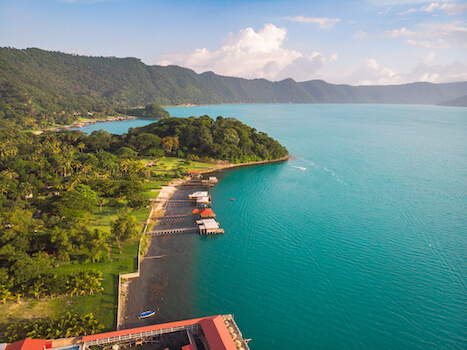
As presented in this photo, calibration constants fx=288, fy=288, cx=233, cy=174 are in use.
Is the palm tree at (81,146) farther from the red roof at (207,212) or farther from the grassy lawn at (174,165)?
the red roof at (207,212)

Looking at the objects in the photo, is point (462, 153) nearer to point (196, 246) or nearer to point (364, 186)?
point (364, 186)

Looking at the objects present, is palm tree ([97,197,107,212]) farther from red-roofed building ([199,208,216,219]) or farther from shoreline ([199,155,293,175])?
shoreline ([199,155,293,175])

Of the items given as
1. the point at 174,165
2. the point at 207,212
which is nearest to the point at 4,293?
the point at 207,212

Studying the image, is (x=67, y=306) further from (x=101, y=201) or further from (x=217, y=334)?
(x=101, y=201)

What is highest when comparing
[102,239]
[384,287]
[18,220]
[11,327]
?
[18,220]

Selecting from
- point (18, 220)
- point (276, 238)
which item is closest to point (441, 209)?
point (276, 238)

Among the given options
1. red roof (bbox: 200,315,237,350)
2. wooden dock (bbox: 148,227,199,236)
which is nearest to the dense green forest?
wooden dock (bbox: 148,227,199,236)
